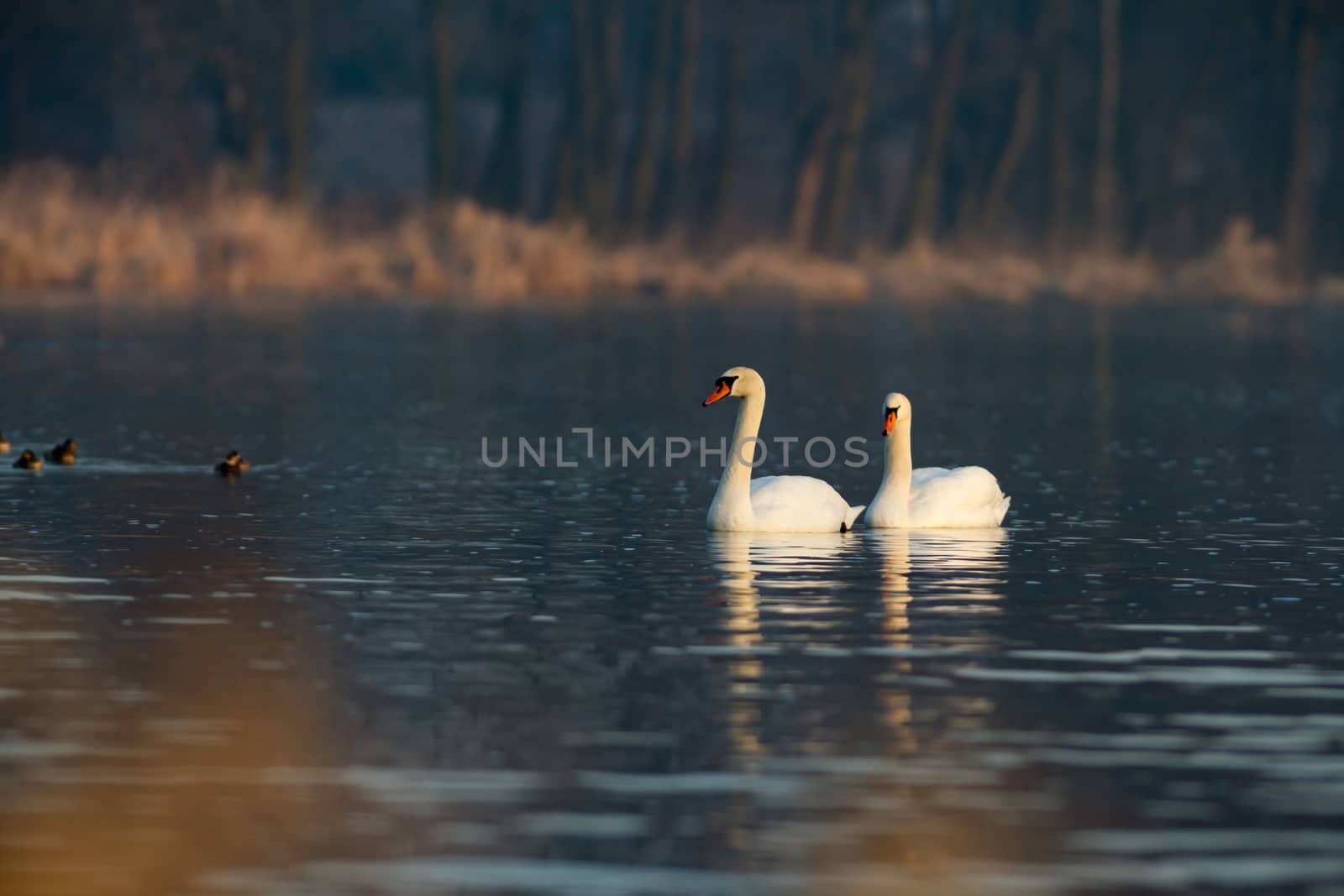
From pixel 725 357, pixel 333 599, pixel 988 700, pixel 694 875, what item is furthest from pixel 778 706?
pixel 725 357

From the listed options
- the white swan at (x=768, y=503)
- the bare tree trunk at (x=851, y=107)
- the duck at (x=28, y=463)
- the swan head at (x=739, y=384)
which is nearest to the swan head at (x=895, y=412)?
the white swan at (x=768, y=503)

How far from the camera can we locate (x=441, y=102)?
56594 mm

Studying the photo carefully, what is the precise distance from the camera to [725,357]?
33.9m

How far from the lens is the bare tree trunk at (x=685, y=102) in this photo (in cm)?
5816

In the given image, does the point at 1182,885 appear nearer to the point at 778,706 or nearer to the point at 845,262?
the point at 778,706

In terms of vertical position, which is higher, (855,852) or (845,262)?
(845,262)

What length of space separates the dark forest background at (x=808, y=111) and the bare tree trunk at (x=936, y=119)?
0.07 m

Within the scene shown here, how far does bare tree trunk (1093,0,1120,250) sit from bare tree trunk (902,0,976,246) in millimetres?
3040

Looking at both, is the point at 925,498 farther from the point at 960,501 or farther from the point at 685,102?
the point at 685,102

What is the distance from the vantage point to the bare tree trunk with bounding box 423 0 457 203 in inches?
2192

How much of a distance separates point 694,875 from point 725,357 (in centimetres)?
2659

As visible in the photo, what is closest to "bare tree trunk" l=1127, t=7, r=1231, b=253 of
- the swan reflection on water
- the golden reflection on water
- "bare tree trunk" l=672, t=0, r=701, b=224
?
"bare tree trunk" l=672, t=0, r=701, b=224

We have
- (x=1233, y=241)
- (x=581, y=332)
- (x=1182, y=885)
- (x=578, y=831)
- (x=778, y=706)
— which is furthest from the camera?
(x=1233, y=241)

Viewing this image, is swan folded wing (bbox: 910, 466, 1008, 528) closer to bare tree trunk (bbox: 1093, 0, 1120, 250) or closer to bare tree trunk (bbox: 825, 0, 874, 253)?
bare tree trunk (bbox: 825, 0, 874, 253)
